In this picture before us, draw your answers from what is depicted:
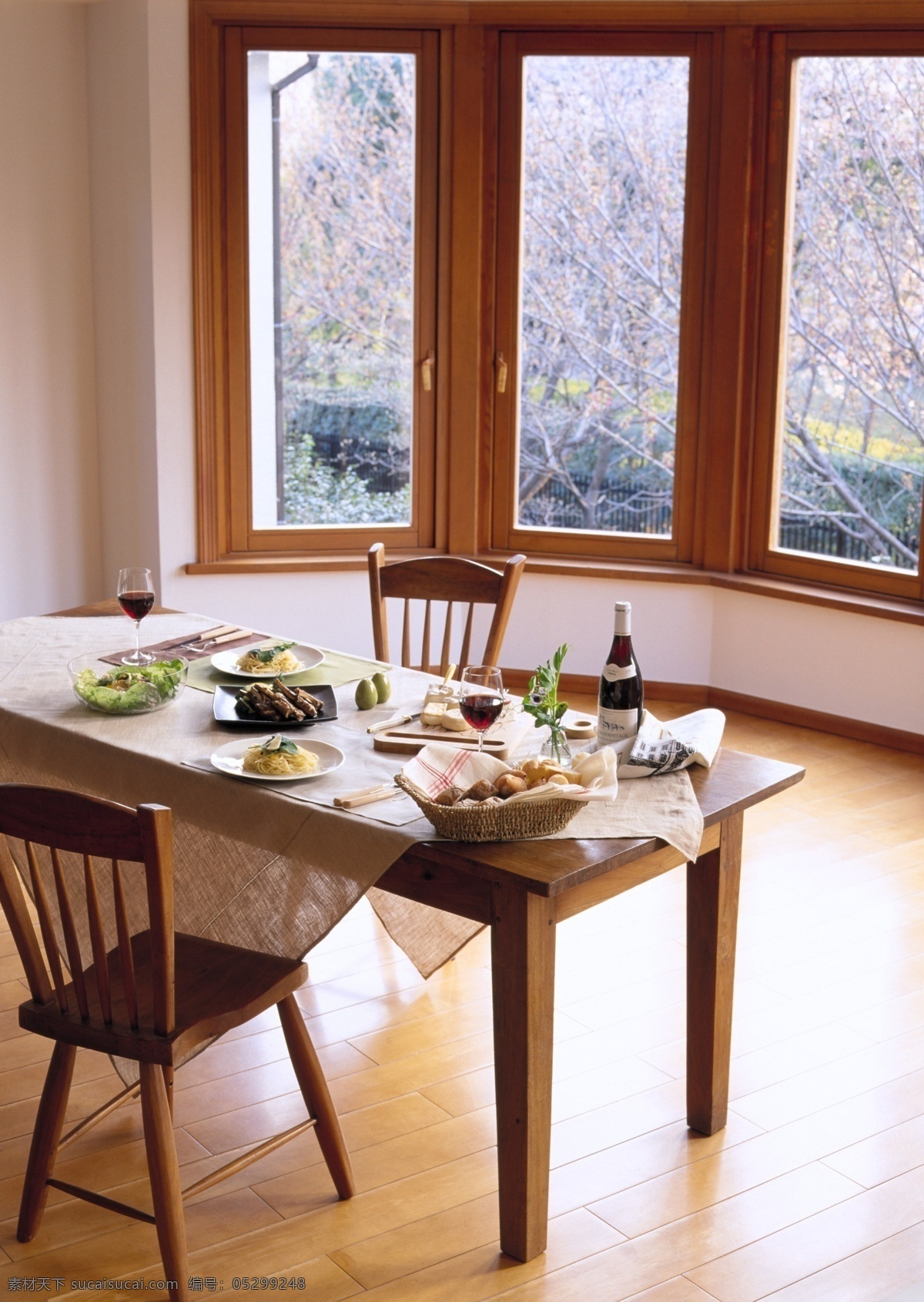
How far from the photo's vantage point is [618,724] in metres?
2.30

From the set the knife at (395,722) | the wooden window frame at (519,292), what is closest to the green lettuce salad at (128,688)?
the knife at (395,722)

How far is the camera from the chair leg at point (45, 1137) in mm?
2193

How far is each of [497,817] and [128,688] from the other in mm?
913

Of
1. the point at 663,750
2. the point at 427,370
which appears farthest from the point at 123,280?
the point at 663,750

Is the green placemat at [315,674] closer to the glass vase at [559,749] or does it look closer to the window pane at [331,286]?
the glass vase at [559,749]

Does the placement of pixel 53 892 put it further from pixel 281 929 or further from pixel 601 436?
pixel 601 436

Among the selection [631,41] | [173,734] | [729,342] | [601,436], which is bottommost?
[173,734]

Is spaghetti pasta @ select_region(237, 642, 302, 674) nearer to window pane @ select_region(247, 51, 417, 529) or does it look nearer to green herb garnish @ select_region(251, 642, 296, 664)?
green herb garnish @ select_region(251, 642, 296, 664)

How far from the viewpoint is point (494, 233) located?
514 centimetres

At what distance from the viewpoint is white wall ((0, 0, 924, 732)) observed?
15.7ft

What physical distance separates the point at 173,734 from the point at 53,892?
692 millimetres

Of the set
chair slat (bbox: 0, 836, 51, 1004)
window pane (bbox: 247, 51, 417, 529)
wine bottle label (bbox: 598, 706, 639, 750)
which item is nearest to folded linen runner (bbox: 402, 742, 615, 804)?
wine bottle label (bbox: 598, 706, 639, 750)

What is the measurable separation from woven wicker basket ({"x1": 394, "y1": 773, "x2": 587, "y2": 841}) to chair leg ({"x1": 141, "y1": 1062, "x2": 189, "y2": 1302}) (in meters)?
0.54

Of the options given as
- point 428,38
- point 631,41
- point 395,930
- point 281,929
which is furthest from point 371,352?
point 281,929
